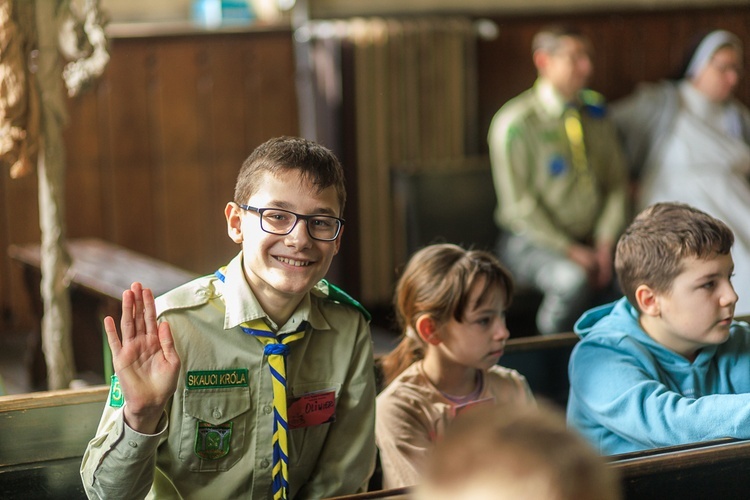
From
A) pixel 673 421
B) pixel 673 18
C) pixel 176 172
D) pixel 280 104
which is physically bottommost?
pixel 673 421

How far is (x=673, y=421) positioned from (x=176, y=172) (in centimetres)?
417

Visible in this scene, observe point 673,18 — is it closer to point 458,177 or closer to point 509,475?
point 458,177

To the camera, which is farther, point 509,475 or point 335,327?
point 335,327

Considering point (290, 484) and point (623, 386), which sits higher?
point (623, 386)

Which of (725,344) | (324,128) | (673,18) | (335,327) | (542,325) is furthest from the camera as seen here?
(673,18)

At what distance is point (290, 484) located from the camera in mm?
2010

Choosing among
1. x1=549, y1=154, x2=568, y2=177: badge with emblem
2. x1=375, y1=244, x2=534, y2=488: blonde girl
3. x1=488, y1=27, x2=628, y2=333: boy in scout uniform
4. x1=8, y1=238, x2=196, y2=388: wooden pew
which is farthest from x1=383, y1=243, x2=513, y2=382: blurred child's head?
x1=549, y1=154, x2=568, y2=177: badge with emblem

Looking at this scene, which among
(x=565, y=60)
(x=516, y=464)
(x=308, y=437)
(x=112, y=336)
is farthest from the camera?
(x=565, y=60)

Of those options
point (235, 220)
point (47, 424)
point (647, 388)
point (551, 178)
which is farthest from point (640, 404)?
point (551, 178)

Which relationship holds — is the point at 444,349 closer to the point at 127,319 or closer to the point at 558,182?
the point at 127,319

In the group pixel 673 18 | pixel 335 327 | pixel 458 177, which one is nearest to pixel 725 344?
pixel 335 327

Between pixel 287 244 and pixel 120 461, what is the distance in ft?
1.59

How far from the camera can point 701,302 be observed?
2.20 metres

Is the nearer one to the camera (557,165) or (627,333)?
(627,333)
